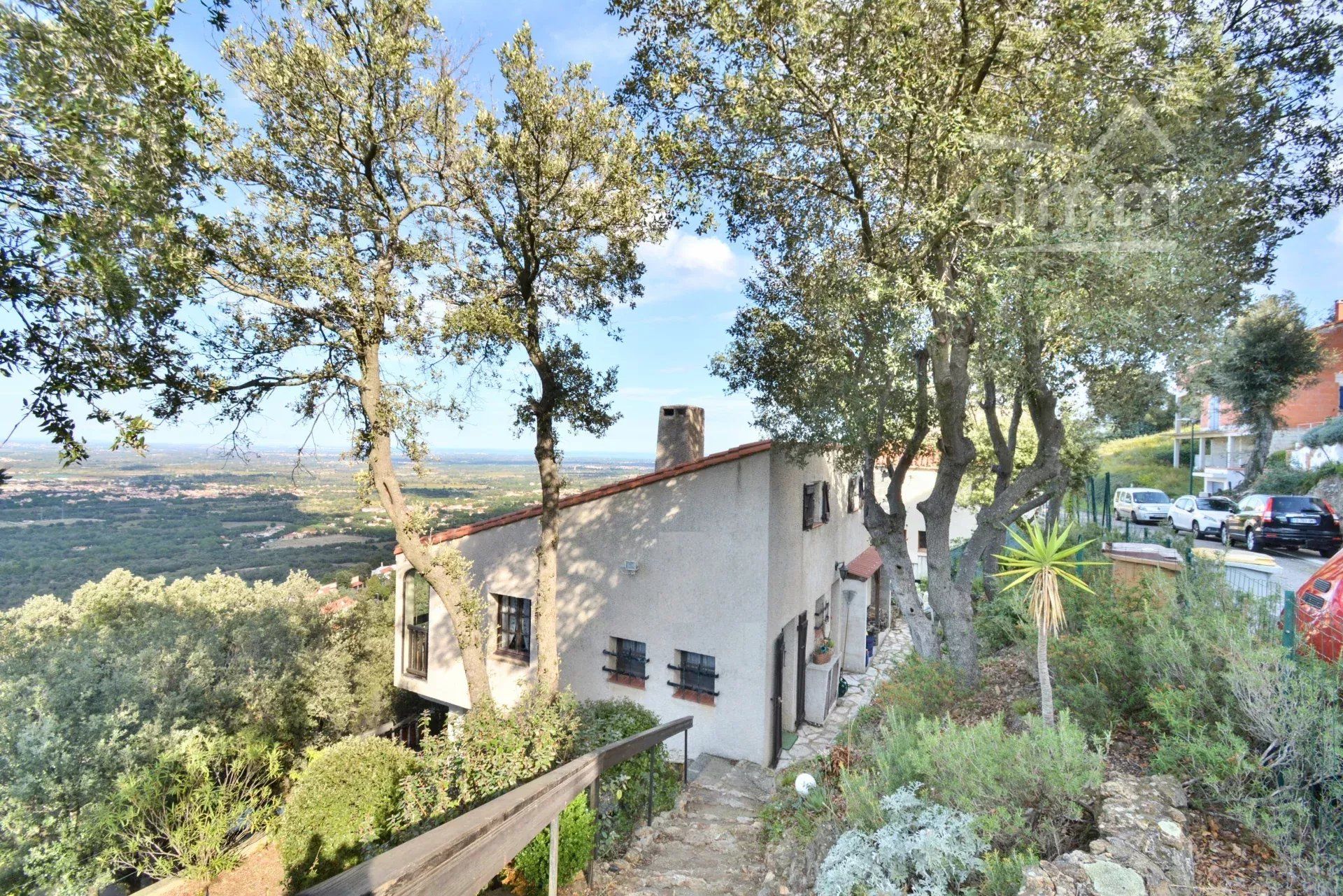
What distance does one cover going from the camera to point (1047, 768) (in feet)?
9.84

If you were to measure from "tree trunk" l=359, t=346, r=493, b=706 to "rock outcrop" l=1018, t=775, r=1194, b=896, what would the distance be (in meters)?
6.09

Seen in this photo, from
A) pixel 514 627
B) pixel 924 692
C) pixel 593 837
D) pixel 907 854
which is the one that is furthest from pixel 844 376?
pixel 514 627

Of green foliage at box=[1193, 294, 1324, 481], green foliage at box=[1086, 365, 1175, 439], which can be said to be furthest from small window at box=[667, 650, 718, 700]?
green foliage at box=[1193, 294, 1324, 481]

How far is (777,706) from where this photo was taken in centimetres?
890

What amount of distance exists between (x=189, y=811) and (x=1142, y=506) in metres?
31.6

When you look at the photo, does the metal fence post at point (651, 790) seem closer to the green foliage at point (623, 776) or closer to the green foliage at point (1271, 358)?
the green foliage at point (623, 776)

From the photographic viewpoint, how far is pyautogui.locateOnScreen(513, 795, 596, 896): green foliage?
13.6 feet

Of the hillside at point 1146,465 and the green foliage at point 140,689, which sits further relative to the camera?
the hillside at point 1146,465

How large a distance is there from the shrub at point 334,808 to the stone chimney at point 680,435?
6.48 meters

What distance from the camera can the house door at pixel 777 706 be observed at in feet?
28.2

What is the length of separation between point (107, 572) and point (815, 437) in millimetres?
17632

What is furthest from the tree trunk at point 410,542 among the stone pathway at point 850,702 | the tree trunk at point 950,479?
the tree trunk at point 950,479

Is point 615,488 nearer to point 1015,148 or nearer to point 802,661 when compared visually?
point 802,661

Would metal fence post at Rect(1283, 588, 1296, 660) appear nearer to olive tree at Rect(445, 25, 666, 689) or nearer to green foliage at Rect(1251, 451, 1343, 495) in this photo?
olive tree at Rect(445, 25, 666, 689)
